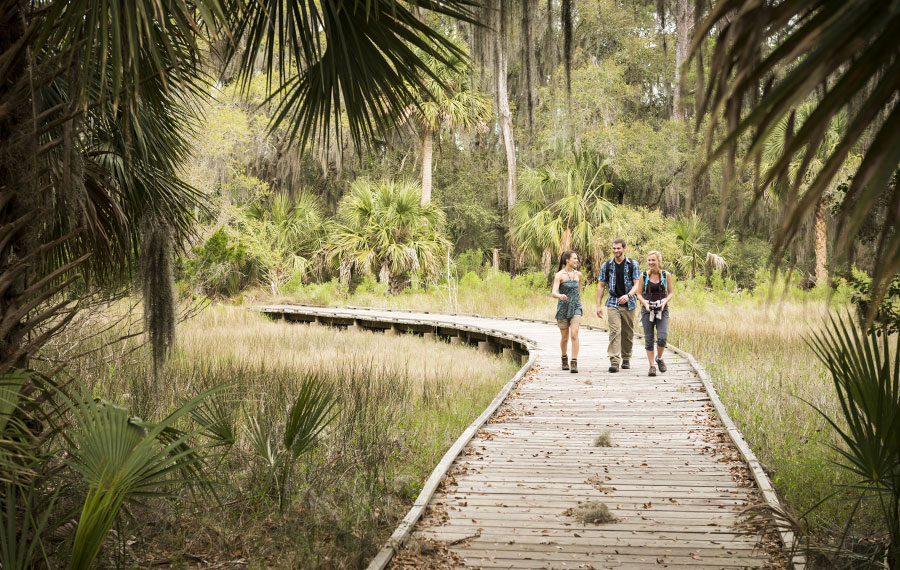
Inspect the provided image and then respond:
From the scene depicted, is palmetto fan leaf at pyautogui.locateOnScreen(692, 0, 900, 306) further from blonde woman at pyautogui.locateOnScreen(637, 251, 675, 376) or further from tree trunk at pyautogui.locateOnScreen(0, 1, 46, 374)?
blonde woman at pyautogui.locateOnScreen(637, 251, 675, 376)

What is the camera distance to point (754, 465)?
215 inches

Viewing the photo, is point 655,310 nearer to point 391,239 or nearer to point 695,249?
point 391,239

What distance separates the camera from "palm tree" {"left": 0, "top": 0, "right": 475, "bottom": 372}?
3182 millimetres

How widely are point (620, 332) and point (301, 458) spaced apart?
5.63 m

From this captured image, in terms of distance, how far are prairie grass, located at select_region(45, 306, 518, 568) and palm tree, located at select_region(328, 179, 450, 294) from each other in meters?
11.8

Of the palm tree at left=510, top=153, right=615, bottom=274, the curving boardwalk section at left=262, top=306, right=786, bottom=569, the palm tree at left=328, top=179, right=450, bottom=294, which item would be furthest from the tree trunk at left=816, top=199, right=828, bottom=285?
the curving boardwalk section at left=262, top=306, right=786, bottom=569

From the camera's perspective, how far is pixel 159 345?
Answer: 6473mm

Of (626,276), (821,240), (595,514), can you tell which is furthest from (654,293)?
(821,240)

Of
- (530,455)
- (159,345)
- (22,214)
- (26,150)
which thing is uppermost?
(26,150)

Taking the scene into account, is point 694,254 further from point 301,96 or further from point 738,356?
point 301,96

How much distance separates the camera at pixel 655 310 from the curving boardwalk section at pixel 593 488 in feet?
2.71

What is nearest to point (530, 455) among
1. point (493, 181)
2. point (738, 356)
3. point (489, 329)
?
point (738, 356)

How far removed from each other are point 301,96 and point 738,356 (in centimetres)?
871

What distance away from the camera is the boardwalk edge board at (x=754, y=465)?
3.99 m
